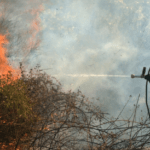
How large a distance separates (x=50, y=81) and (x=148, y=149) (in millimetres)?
7424

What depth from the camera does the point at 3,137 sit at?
273 inches

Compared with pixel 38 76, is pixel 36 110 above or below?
below

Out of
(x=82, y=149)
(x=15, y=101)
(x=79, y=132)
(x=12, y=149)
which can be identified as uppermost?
(x=15, y=101)

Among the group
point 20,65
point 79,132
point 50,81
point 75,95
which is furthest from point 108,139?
point 20,65

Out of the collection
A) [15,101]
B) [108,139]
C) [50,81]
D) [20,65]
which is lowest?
[108,139]

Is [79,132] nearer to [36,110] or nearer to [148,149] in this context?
[148,149]

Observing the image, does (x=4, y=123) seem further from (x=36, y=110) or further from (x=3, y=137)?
(x=36, y=110)

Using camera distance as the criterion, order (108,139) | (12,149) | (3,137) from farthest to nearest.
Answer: (3,137) → (12,149) → (108,139)

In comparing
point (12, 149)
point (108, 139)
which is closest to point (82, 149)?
point (108, 139)

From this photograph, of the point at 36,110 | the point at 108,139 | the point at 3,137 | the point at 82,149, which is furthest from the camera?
the point at 36,110

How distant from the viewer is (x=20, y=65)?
10.1 metres

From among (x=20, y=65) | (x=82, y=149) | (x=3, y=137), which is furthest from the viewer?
(x=20, y=65)

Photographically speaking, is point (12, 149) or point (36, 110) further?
point (36, 110)

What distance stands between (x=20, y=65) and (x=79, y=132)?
272 inches
